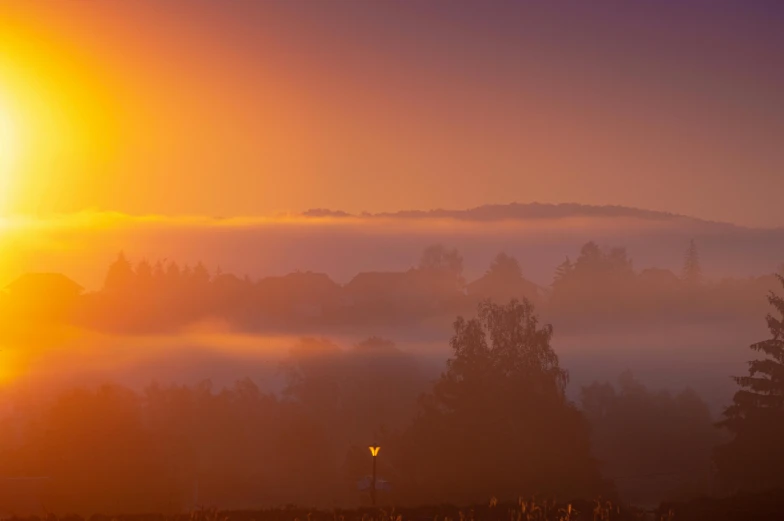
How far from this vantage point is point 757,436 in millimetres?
77688

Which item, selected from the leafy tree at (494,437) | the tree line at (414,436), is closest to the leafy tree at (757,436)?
the tree line at (414,436)

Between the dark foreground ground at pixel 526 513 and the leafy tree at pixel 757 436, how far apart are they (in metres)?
34.6

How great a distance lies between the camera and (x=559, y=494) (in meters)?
74.2

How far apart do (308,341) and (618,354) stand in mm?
64143

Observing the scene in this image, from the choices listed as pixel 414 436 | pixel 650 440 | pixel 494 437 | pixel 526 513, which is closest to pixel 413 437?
pixel 414 436

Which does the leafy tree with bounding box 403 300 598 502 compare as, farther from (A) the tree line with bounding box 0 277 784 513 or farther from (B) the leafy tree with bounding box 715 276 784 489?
(B) the leafy tree with bounding box 715 276 784 489

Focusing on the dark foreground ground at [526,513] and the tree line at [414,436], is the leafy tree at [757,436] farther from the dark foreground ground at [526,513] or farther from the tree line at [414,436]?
the dark foreground ground at [526,513]

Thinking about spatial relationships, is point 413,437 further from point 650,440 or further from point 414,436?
point 650,440

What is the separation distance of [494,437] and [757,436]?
17.5 m

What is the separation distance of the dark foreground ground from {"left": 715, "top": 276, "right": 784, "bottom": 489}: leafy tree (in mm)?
34598

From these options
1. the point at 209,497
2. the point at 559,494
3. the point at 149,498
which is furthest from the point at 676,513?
the point at 209,497

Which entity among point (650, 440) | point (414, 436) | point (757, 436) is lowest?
point (650, 440)

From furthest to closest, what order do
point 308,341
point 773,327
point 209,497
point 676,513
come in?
point 308,341 → point 209,497 → point 773,327 → point 676,513

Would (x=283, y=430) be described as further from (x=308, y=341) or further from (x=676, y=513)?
(x=676, y=513)
